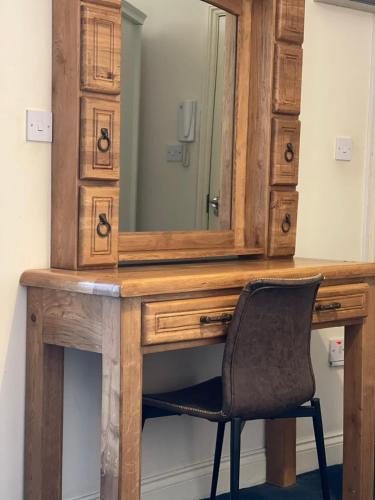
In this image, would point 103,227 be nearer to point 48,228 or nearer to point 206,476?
point 48,228

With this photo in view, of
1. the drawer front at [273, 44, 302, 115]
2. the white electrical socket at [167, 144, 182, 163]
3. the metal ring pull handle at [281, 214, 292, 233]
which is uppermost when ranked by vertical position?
the drawer front at [273, 44, 302, 115]

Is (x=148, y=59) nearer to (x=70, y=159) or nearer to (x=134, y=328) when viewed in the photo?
(x=70, y=159)

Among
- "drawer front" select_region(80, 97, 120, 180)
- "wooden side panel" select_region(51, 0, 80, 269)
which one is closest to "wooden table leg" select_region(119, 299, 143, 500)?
"wooden side panel" select_region(51, 0, 80, 269)

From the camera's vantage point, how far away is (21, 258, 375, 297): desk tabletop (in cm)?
210

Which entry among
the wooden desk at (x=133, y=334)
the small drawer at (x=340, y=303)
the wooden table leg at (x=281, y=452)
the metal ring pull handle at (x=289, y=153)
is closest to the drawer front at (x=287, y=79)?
the metal ring pull handle at (x=289, y=153)

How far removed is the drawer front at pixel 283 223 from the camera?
115 inches

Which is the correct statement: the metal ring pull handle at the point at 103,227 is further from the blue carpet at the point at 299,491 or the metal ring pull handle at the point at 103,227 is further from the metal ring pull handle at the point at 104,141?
the blue carpet at the point at 299,491

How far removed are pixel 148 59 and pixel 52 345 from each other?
87cm

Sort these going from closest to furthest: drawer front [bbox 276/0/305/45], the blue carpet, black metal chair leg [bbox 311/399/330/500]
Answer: black metal chair leg [bbox 311/399/330/500] < drawer front [bbox 276/0/305/45] < the blue carpet

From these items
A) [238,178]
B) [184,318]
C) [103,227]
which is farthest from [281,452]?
[103,227]

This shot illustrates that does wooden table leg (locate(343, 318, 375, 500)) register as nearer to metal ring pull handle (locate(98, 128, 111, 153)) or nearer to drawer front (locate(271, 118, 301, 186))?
drawer front (locate(271, 118, 301, 186))

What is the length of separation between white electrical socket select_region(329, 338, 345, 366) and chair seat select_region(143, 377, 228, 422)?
2.84ft

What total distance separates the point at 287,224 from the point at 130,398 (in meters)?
1.12

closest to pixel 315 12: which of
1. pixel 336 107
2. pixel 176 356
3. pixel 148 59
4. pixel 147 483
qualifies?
pixel 336 107
